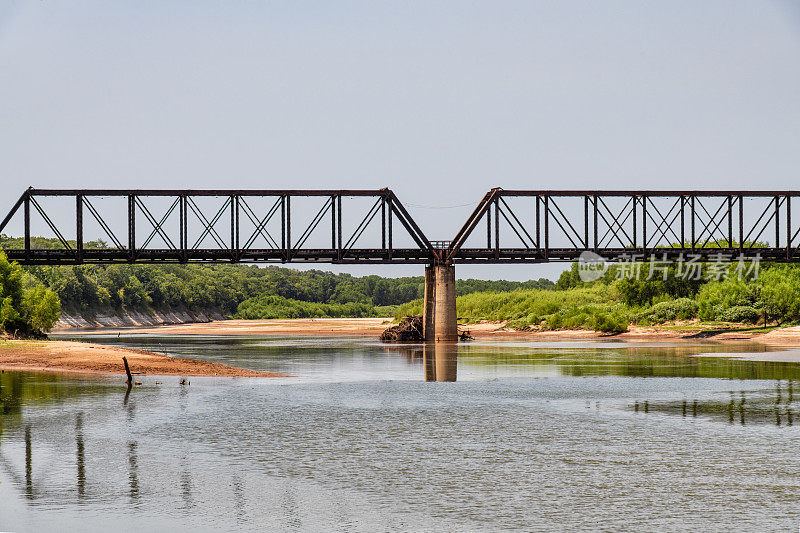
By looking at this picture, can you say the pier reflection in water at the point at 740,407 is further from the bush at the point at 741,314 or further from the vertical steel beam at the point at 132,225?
the vertical steel beam at the point at 132,225

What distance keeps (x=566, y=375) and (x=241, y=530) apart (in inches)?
1150

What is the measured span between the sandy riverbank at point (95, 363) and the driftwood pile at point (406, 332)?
37354 millimetres

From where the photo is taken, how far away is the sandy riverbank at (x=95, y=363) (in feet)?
135

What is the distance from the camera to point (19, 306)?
63938 mm

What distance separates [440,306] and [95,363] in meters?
40.4

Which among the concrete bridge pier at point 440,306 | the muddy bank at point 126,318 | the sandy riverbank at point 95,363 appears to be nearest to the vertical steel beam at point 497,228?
the concrete bridge pier at point 440,306

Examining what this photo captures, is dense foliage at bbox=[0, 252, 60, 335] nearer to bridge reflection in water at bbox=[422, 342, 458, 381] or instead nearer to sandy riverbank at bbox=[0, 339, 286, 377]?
sandy riverbank at bbox=[0, 339, 286, 377]

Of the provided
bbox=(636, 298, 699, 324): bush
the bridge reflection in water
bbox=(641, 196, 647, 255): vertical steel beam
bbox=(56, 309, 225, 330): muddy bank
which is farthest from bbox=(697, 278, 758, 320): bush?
bbox=(56, 309, 225, 330): muddy bank

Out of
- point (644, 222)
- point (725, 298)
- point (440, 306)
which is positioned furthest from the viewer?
point (725, 298)

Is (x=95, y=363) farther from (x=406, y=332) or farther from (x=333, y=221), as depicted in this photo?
(x=406, y=332)

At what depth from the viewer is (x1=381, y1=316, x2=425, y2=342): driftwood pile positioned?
274 feet

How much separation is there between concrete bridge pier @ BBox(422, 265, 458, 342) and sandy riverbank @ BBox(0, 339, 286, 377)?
34.7 metres

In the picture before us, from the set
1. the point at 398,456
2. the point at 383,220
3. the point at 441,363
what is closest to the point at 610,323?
the point at 383,220

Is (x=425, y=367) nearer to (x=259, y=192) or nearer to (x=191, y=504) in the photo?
(x=191, y=504)
